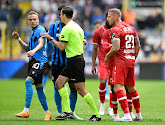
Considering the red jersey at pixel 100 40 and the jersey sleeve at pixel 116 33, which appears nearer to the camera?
the jersey sleeve at pixel 116 33

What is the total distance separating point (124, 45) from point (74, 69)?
3.89 ft

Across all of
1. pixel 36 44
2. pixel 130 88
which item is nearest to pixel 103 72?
pixel 130 88

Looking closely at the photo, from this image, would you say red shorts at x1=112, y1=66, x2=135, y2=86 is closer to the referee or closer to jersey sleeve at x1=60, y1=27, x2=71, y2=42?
the referee

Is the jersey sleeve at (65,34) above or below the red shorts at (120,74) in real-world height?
above

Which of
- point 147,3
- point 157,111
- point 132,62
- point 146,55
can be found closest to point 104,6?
point 147,3

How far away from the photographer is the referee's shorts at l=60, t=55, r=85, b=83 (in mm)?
7988

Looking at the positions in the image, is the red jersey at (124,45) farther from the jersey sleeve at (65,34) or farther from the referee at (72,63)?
the jersey sleeve at (65,34)

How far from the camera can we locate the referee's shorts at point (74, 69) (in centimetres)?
799

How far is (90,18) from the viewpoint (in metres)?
26.0

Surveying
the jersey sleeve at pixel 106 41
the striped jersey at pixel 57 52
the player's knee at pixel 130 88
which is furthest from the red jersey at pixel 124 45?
the jersey sleeve at pixel 106 41

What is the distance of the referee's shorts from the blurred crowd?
15.8 meters

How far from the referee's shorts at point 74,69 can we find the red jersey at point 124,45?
78cm

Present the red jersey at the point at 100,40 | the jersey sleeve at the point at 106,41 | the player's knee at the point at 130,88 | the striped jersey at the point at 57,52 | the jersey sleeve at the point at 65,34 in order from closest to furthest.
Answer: the jersey sleeve at the point at 65,34, the player's knee at the point at 130,88, the striped jersey at the point at 57,52, the jersey sleeve at the point at 106,41, the red jersey at the point at 100,40

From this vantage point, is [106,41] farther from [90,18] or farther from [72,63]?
[90,18]
